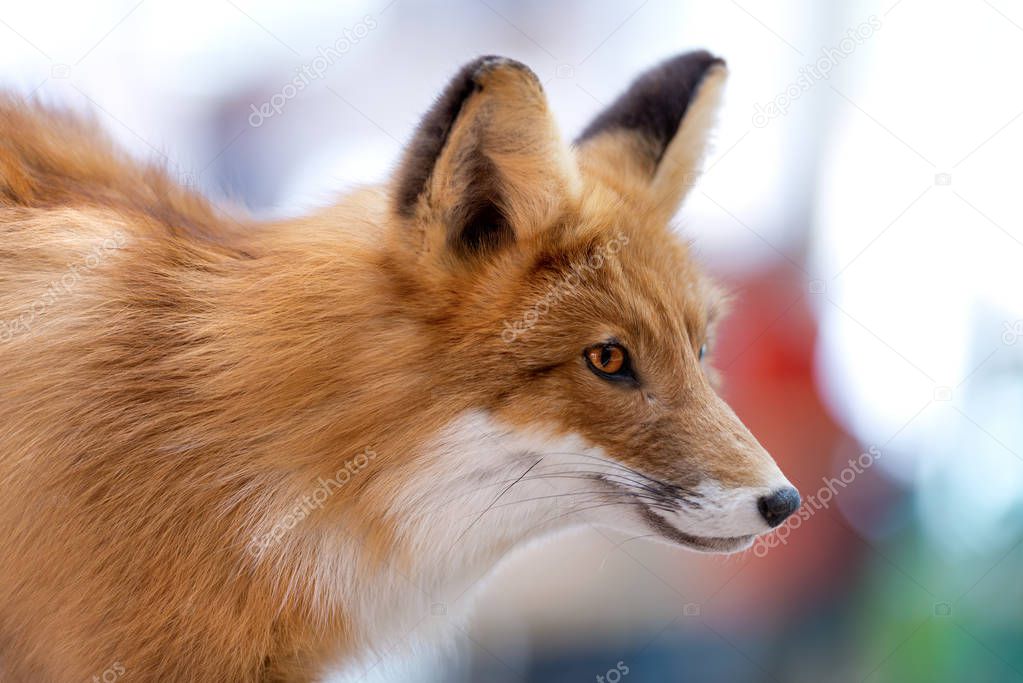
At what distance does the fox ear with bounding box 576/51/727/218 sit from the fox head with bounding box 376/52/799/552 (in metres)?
0.23

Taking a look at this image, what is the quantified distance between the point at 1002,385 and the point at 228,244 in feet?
6.95

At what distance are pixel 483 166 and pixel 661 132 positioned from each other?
1.59 ft

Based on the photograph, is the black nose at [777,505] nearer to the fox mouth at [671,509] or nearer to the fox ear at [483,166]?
the fox mouth at [671,509]

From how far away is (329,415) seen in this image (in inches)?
44.3

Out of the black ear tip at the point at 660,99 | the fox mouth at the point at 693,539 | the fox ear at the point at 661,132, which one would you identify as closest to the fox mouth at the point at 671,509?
the fox mouth at the point at 693,539

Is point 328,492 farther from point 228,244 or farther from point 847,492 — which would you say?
point 847,492

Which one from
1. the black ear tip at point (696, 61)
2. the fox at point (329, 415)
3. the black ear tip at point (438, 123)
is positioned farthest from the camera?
the black ear tip at point (696, 61)

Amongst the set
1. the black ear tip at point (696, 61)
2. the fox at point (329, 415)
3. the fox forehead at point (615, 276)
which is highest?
the black ear tip at point (696, 61)

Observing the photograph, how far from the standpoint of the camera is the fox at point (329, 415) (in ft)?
3.55

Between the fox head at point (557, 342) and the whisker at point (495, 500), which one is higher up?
the fox head at point (557, 342)

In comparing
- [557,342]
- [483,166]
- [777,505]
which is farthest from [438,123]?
[777,505]

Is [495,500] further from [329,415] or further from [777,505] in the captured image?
[777,505]

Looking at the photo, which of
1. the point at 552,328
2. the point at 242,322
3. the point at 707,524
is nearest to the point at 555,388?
the point at 552,328

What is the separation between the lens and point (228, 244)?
1.24 m
